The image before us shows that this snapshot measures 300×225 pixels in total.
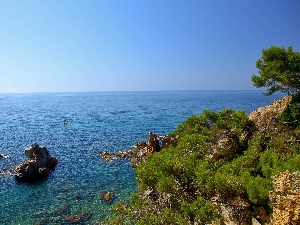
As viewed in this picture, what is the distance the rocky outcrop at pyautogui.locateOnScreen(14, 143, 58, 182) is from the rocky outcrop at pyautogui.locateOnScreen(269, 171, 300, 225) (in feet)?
116

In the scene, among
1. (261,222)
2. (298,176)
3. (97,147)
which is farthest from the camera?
(97,147)

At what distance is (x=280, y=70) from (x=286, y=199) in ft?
70.0

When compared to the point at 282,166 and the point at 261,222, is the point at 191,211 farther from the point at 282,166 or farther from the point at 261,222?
the point at 282,166

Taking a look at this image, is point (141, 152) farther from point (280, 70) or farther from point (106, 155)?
point (280, 70)

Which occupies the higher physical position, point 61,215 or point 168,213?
point 168,213

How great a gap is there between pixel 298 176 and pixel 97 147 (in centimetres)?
4717

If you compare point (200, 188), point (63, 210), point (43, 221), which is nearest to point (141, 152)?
point (63, 210)

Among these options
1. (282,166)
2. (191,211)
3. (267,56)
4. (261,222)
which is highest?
(267,56)

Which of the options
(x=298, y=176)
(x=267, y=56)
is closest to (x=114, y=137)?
(x=267, y=56)

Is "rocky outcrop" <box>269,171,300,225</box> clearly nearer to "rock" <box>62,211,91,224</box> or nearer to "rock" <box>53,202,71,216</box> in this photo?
"rock" <box>62,211,91,224</box>

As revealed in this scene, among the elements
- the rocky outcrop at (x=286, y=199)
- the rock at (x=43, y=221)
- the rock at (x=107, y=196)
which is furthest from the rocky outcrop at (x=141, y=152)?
the rocky outcrop at (x=286, y=199)

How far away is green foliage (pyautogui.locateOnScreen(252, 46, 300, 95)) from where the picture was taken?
2846 cm

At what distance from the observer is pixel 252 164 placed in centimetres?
1966

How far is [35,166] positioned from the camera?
134 feet
